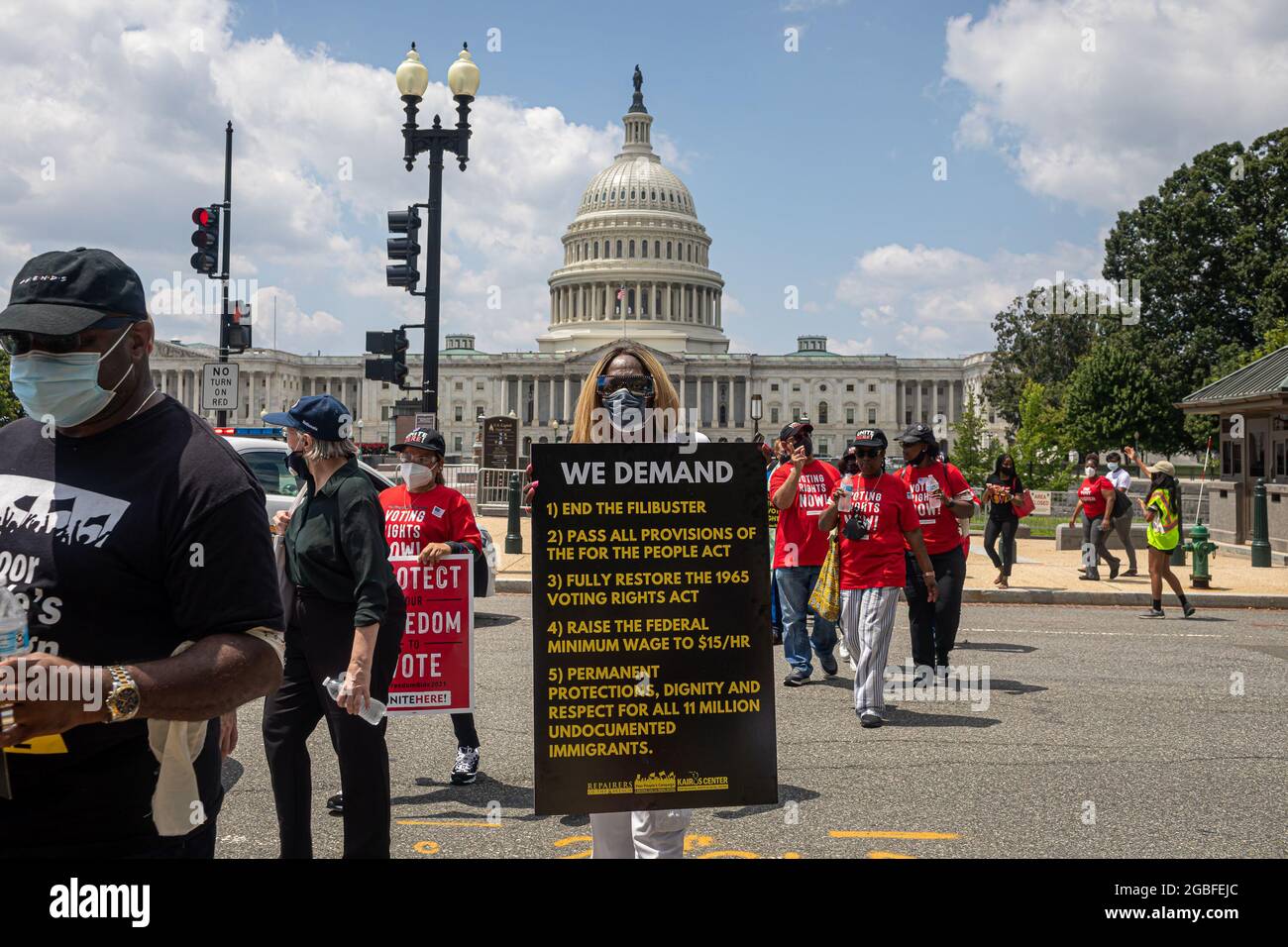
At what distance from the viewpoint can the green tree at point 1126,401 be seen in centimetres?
5553

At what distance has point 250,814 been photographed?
556cm

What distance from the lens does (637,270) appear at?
12319 cm

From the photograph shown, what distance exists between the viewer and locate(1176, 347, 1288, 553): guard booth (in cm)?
Result: 2178

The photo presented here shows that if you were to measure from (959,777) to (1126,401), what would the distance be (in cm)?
5481

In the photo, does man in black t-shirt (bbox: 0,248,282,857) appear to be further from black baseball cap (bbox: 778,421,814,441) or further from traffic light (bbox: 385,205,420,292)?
traffic light (bbox: 385,205,420,292)

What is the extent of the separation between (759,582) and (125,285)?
82.2 inches

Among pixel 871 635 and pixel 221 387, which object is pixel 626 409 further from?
pixel 221 387

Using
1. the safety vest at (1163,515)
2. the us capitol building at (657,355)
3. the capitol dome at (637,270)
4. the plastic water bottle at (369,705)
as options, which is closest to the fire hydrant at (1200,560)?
the safety vest at (1163,515)

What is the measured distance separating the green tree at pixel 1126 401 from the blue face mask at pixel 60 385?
190 feet

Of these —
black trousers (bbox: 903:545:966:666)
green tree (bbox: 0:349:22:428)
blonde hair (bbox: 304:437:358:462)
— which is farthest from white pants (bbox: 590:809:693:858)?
green tree (bbox: 0:349:22:428)

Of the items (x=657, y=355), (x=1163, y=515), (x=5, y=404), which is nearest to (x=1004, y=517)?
(x=1163, y=515)

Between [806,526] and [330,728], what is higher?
[806,526]
